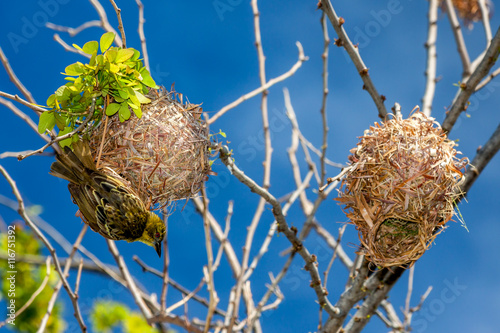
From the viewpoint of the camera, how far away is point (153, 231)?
309 cm

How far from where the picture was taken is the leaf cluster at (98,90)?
2.59 metres

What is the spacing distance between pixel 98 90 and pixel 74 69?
17 cm

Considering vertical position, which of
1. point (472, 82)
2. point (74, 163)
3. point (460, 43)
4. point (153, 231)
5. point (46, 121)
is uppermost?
point (460, 43)

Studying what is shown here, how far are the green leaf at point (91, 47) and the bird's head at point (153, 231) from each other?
103 centimetres

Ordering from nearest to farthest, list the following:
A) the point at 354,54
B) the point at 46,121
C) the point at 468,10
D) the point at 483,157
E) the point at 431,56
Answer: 1. the point at 46,121
2. the point at 354,54
3. the point at 483,157
4. the point at 431,56
5. the point at 468,10

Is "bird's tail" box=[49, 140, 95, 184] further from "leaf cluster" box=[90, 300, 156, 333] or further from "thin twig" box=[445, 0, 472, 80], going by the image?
"leaf cluster" box=[90, 300, 156, 333]

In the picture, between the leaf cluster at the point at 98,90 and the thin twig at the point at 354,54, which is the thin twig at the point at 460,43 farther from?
the leaf cluster at the point at 98,90

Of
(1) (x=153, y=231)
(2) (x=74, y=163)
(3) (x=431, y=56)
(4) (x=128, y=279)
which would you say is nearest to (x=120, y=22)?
(2) (x=74, y=163)

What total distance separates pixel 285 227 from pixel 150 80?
1.34 metres

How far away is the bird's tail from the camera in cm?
272

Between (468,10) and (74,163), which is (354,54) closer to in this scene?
(74,163)

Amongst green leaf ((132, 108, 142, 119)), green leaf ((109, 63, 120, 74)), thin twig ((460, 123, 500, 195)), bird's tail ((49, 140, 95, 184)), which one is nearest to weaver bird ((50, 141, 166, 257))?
bird's tail ((49, 140, 95, 184))

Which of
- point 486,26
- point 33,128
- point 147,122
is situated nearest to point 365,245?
point 147,122

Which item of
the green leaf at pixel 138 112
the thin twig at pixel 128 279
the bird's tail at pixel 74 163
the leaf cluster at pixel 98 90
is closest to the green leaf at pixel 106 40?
the leaf cluster at pixel 98 90
